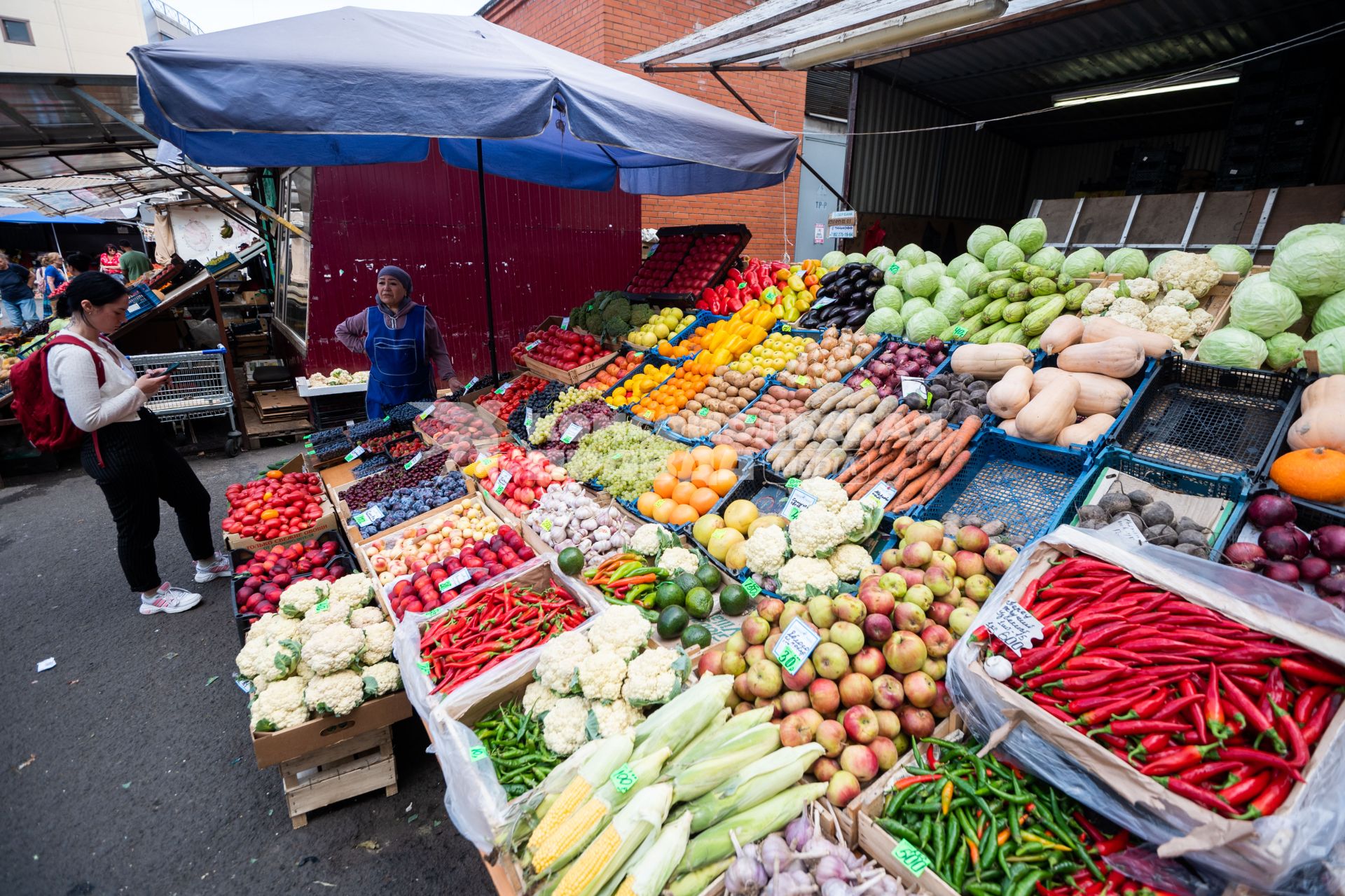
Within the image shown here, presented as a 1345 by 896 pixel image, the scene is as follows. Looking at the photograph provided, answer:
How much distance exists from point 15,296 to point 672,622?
59.1ft

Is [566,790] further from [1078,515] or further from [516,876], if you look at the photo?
[1078,515]

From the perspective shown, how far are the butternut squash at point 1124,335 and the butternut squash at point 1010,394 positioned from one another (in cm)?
65

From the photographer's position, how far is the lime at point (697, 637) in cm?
246

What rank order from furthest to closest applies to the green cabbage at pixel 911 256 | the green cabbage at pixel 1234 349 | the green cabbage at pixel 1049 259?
the green cabbage at pixel 911 256 < the green cabbage at pixel 1049 259 < the green cabbage at pixel 1234 349

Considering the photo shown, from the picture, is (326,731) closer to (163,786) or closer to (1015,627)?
(163,786)

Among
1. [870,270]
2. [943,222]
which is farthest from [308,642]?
[943,222]

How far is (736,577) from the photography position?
2936 millimetres

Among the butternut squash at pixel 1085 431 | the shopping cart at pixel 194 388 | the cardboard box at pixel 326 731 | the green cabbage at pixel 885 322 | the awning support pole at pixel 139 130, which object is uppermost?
the awning support pole at pixel 139 130

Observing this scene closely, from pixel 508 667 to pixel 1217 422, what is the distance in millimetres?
3903

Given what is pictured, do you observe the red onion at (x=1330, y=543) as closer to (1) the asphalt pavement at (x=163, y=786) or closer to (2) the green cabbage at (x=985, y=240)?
(1) the asphalt pavement at (x=163, y=786)

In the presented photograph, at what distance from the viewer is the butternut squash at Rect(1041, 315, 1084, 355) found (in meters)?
3.77

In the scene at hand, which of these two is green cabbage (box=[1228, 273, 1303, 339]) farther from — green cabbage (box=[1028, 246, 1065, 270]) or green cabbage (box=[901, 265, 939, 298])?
green cabbage (box=[901, 265, 939, 298])

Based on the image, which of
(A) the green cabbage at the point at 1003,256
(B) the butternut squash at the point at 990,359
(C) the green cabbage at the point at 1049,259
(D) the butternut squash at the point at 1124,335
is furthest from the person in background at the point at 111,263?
(D) the butternut squash at the point at 1124,335

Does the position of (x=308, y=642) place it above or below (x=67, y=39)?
below
